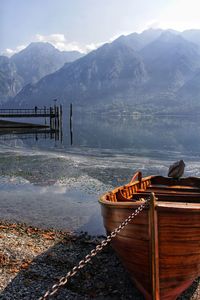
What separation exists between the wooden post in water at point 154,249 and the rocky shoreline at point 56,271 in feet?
3.93

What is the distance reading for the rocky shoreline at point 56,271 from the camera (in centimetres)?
991

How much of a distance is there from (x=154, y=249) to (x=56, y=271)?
3870 millimetres

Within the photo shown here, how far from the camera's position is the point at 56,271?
1112 centimetres

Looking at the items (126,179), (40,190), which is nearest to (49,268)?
(40,190)

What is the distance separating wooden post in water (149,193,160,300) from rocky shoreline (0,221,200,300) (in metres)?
1.20

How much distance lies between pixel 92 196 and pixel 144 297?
1298cm

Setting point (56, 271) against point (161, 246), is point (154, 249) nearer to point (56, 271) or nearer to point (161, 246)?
point (161, 246)

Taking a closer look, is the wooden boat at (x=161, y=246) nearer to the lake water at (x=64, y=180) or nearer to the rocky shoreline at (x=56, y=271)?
the rocky shoreline at (x=56, y=271)

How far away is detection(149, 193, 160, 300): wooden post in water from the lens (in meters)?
8.55

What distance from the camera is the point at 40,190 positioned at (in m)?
23.8

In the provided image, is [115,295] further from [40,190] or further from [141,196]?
[40,190]

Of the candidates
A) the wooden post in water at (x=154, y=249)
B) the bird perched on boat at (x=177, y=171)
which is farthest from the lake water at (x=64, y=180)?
the wooden post in water at (x=154, y=249)

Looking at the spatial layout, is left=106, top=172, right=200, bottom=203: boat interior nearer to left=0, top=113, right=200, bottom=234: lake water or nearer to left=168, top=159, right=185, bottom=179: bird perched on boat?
left=168, top=159, right=185, bottom=179: bird perched on boat

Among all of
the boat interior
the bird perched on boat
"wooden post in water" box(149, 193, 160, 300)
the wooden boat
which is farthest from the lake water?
"wooden post in water" box(149, 193, 160, 300)
